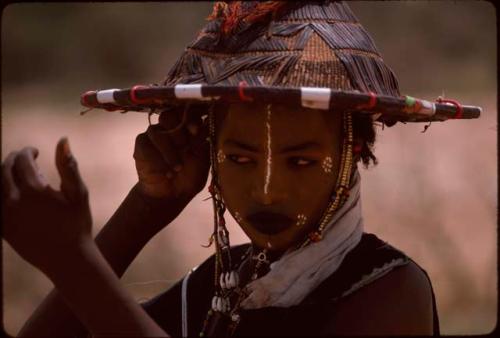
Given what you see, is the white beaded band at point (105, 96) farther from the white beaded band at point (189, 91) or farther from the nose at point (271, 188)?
the nose at point (271, 188)

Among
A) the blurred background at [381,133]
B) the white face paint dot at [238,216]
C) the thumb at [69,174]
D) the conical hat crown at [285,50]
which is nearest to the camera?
the thumb at [69,174]

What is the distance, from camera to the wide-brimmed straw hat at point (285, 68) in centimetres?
231

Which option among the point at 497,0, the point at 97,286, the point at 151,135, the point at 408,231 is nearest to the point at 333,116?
the point at 151,135

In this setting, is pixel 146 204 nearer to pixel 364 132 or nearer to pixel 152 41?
pixel 364 132

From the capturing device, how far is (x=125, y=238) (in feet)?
9.82

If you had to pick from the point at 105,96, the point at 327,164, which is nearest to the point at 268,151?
the point at 327,164

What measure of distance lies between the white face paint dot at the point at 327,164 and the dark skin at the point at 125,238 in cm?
2

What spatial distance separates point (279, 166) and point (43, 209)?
67cm

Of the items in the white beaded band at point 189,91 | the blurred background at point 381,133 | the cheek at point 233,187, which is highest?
the white beaded band at point 189,91

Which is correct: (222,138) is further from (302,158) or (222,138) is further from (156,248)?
(156,248)

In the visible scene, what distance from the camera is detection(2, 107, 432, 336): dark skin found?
219 cm

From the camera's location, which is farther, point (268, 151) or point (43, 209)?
point (268, 151)

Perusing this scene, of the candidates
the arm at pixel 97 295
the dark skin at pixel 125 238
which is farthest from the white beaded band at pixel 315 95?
the arm at pixel 97 295

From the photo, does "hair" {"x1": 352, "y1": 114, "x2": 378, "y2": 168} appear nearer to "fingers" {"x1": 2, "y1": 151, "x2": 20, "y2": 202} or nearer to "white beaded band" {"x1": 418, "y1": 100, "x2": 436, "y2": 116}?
"white beaded band" {"x1": 418, "y1": 100, "x2": 436, "y2": 116}
